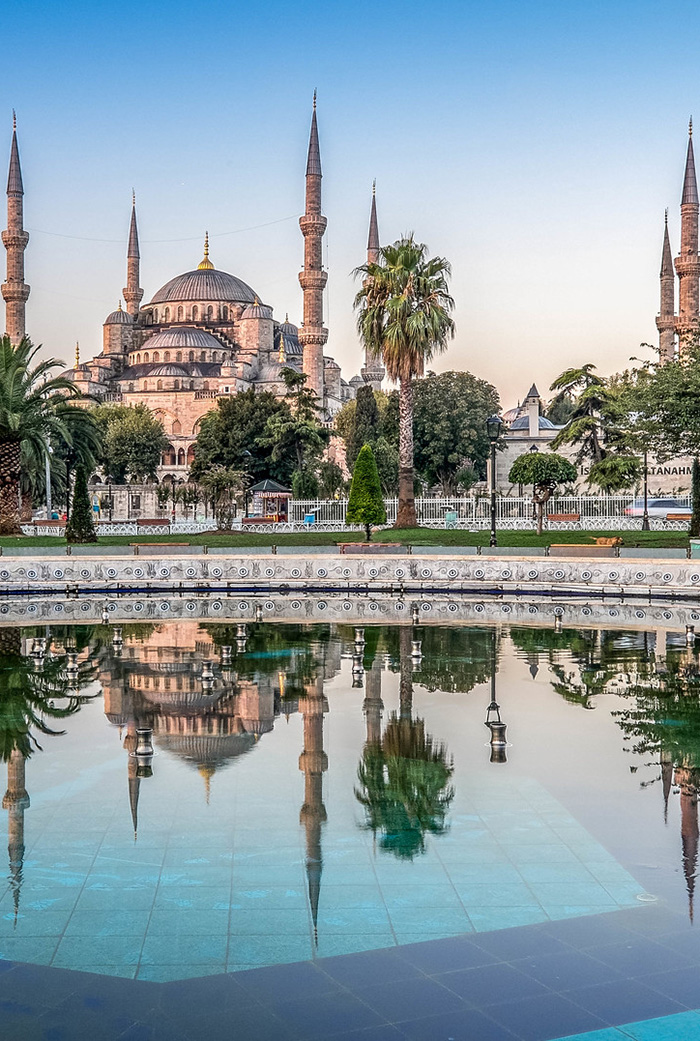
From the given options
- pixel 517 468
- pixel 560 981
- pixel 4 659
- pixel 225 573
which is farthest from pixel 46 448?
pixel 560 981

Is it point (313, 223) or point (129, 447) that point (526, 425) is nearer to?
point (313, 223)

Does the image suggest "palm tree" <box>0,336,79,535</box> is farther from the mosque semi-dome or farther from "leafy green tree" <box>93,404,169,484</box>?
the mosque semi-dome

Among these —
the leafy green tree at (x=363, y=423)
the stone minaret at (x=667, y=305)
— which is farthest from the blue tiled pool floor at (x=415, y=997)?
the stone minaret at (x=667, y=305)

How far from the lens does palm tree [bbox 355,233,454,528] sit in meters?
26.3

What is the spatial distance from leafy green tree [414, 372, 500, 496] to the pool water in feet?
115

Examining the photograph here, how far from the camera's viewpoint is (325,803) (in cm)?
659

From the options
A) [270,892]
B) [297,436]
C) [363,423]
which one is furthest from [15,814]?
[363,423]

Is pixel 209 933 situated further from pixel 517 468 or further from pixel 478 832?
pixel 517 468

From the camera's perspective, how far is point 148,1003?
4.11 meters

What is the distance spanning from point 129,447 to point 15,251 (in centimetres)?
1185

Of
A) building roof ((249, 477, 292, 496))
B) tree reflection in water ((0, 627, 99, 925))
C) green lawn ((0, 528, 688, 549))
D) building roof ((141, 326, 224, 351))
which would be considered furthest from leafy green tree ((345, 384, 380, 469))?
tree reflection in water ((0, 627, 99, 925))

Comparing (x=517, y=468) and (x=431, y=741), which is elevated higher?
(x=517, y=468)

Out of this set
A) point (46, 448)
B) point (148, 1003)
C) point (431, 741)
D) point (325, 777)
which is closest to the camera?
point (148, 1003)

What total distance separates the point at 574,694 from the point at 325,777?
366 cm
